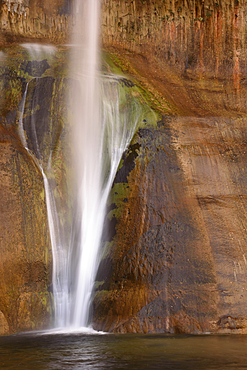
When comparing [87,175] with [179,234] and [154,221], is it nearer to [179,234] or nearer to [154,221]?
[154,221]

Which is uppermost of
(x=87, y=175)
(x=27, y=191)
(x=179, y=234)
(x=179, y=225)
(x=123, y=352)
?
(x=87, y=175)

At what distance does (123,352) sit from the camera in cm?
474

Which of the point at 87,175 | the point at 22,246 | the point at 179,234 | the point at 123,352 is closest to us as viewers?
the point at 123,352

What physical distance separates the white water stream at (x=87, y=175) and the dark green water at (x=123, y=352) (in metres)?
1.50

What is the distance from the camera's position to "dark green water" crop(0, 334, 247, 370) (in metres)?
4.07

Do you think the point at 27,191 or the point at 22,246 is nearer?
the point at 22,246

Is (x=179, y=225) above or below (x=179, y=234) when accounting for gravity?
above

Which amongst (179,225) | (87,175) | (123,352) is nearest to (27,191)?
(87,175)

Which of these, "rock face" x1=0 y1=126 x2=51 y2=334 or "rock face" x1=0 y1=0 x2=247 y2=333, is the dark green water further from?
"rock face" x1=0 y1=126 x2=51 y2=334

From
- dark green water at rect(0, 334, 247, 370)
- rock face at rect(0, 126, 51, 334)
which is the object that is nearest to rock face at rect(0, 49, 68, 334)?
rock face at rect(0, 126, 51, 334)

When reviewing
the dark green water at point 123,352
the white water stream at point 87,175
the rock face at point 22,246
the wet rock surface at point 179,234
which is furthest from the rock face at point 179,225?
the rock face at point 22,246

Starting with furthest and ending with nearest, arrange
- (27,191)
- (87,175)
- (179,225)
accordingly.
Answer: (87,175) → (27,191) → (179,225)

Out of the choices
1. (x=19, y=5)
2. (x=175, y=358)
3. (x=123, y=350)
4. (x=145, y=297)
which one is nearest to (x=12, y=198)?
(x=145, y=297)

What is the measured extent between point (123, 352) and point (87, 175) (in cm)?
528
